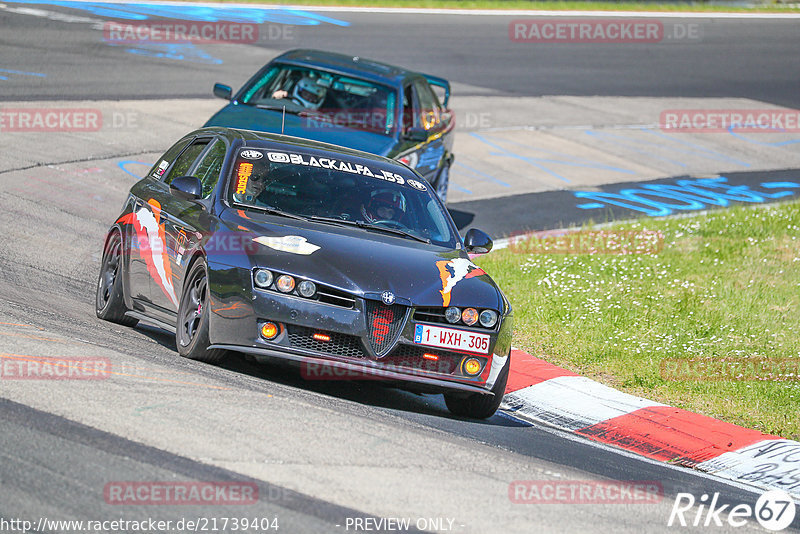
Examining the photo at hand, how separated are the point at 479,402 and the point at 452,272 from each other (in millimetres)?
843

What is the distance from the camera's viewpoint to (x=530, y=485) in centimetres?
589

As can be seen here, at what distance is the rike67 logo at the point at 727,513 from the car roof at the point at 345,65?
827 cm

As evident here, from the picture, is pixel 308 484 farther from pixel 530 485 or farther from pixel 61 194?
pixel 61 194

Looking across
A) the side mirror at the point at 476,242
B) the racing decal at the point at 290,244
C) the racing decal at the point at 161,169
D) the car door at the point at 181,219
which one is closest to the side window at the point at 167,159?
the racing decal at the point at 161,169

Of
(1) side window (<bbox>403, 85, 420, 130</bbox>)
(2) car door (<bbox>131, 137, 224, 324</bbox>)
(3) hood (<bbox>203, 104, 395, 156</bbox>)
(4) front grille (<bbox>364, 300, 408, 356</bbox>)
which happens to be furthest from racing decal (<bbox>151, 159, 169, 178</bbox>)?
(1) side window (<bbox>403, 85, 420, 130</bbox>)

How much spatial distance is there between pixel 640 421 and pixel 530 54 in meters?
21.3

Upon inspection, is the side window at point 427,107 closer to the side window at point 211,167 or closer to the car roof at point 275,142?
the car roof at point 275,142

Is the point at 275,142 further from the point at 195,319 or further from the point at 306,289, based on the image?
the point at 306,289

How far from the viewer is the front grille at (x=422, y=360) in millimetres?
7070

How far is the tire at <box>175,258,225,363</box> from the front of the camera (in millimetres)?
7238

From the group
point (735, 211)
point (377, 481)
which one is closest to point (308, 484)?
point (377, 481)

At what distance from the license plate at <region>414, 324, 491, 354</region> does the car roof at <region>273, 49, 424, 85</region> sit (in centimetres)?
706

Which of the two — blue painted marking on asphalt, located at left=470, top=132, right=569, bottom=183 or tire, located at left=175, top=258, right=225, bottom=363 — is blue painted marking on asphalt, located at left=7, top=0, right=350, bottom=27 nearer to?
blue painted marking on asphalt, located at left=470, top=132, right=569, bottom=183

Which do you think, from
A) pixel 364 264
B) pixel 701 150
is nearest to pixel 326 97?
pixel 364 264
